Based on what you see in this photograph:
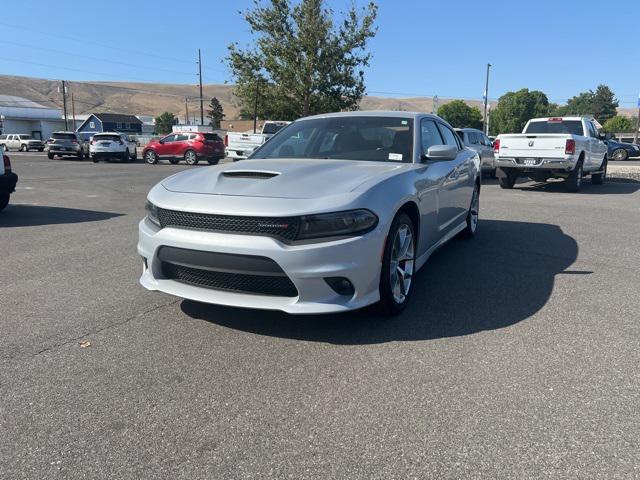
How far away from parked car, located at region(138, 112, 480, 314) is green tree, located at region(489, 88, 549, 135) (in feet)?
391

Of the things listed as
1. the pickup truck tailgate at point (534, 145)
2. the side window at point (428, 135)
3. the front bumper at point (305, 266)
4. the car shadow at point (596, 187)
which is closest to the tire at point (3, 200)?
the front bumper at point (305, 266)

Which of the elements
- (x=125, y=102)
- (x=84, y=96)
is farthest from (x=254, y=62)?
(x=84, y=96)

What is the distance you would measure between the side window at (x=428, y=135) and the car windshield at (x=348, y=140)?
0.50 ft

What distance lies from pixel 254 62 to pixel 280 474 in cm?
3251

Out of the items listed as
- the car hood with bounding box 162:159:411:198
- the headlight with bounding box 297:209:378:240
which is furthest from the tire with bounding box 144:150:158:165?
the headlight with bounding box 297:209:378:240

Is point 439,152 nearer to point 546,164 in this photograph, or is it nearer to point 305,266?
point 305,266

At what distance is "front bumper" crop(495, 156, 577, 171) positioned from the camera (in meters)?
12.6

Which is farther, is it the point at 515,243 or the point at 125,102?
the point at 125,102

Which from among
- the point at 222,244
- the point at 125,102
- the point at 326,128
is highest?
the point at 125,102

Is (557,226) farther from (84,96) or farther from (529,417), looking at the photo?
(84,96)

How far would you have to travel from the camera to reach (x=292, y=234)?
10.7 ft

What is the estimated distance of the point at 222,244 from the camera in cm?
327

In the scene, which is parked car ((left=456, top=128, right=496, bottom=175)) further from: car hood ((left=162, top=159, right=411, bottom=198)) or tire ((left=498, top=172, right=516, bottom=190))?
car hood ((left=162, top=159, right=411, bottom=198))

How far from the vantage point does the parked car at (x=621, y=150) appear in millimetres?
30016
